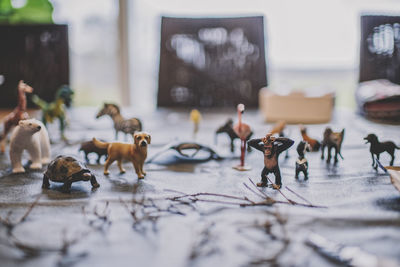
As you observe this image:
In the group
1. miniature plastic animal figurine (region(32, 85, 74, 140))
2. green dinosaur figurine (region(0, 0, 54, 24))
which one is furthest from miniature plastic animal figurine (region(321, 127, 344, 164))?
green dinosaur figurine (region(0, 0, 54, 24))

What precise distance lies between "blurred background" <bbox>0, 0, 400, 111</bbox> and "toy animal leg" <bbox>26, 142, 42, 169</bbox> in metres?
1.33

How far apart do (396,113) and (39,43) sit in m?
1.50

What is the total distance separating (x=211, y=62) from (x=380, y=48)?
75cm

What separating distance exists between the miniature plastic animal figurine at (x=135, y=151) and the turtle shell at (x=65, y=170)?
0.32 feet

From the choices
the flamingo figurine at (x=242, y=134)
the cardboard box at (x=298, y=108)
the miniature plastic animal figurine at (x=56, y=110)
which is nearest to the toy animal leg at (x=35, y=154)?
the miniature plastic animal figurine at (x=56, y=110)

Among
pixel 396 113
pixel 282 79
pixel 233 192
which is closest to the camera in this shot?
pixel 233 192

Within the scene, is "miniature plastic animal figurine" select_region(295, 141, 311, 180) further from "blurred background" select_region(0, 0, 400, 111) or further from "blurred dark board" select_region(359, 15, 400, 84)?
"blurred background" select_region(0, 0, 400, 111)

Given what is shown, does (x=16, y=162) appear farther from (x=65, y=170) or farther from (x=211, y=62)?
(x=211, y=62)

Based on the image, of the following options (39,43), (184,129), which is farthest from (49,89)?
(184,129)

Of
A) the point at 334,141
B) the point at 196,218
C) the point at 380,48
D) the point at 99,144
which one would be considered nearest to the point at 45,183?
the point at 99,144

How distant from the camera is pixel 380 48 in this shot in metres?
1.81

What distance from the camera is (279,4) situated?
2281mm

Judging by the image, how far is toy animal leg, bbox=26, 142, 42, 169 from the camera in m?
0.94

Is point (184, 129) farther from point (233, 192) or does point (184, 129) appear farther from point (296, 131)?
point (233, 192)
